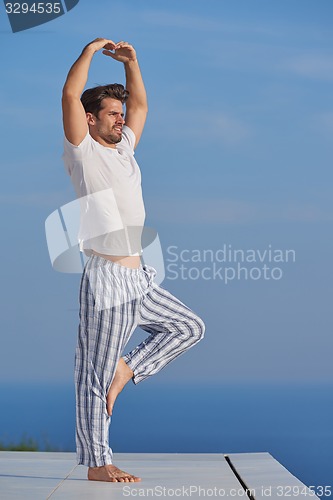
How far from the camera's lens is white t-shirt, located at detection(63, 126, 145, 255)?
333cm

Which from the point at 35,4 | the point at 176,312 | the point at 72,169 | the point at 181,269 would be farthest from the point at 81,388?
the point at 35,4

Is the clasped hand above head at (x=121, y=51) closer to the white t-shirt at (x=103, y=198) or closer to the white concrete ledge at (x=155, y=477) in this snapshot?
the white t-shirt at (x=103, y=198)

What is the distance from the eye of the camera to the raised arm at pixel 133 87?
3.55 m

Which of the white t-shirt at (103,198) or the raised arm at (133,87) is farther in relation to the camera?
the raised arm at (133,87)

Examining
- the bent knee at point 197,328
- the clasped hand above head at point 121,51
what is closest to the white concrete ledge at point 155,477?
the bent knee at point 197,328

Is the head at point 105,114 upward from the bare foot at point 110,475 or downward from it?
upward

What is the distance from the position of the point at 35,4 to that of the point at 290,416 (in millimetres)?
4296

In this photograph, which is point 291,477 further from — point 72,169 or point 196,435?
point 196,435

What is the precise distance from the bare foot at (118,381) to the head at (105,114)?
32.3 inches

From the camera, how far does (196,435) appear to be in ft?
26.3

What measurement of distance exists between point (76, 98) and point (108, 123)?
0.91 ft

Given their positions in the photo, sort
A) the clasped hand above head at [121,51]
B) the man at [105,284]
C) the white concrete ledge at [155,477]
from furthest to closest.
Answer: the clasped hand above head at [121,51] < the man at [105,284] < the white concrete ledge at [155,477]

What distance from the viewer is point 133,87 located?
362cm

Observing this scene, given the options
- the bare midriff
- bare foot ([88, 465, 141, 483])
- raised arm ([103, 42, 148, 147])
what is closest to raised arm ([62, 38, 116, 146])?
raised arm ([103, 42, 148, 147])
